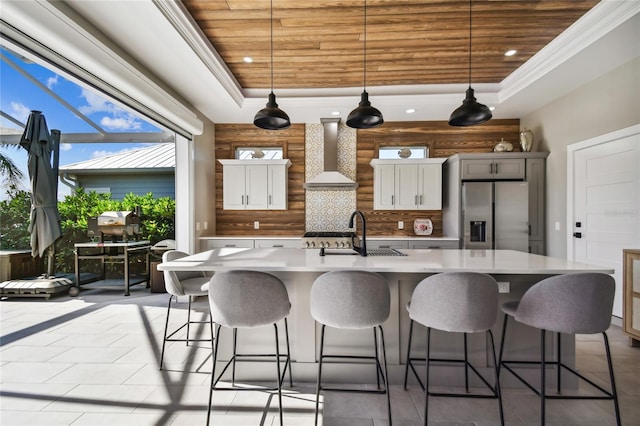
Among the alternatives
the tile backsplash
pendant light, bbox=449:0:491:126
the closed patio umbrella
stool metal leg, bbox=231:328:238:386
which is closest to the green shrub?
the closed patio umbrella

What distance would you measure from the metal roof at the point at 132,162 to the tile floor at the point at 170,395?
3.69 meters

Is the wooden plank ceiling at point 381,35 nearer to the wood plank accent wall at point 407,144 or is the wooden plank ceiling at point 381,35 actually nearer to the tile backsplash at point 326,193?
the wood plank accent wall at point 407,144

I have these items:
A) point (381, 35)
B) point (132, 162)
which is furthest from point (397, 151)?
point (132, 162)

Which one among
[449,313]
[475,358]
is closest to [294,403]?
[449,313]

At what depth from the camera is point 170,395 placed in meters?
1.94

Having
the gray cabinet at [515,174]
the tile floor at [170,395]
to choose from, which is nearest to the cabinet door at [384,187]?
the gray cabinet at [515,174]

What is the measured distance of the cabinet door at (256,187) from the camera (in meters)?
4.45

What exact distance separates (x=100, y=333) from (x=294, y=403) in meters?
2.43

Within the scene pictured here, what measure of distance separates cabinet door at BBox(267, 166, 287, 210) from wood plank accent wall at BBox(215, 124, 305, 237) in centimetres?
32

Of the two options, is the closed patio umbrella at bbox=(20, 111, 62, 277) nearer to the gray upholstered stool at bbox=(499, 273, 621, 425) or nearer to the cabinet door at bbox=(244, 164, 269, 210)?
the cabinet door at bbox=(244, 164, 269, 210)

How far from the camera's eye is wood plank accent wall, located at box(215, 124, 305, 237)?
477cm

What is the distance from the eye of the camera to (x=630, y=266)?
253cm

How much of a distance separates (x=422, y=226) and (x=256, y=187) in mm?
2826

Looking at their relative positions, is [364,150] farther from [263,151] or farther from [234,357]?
[234,357]
